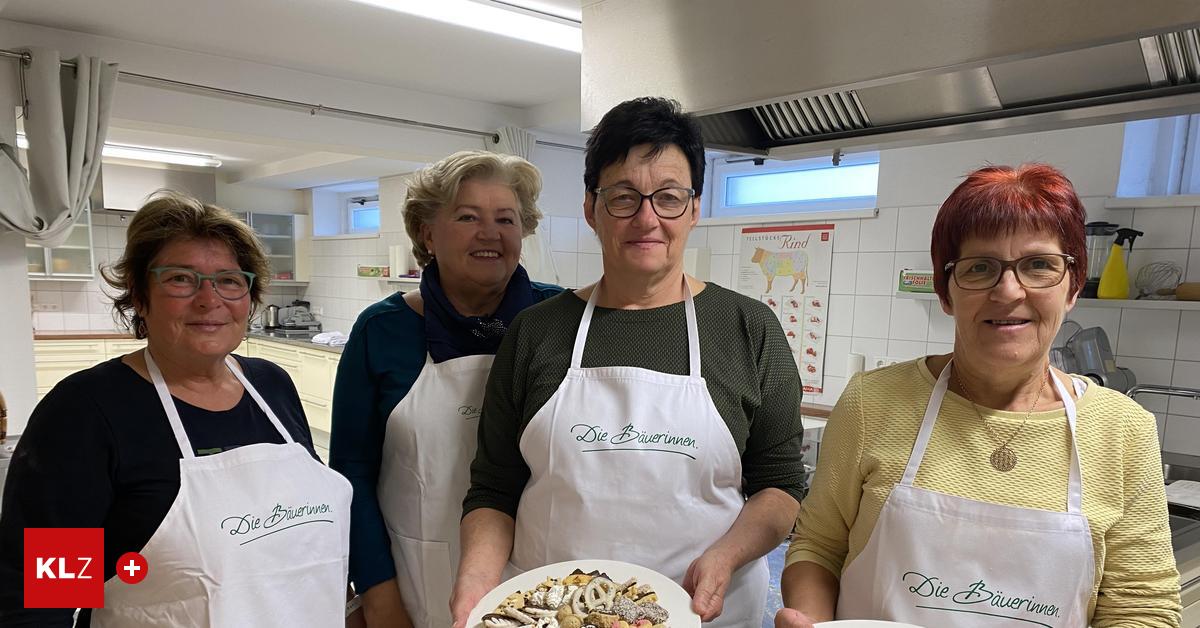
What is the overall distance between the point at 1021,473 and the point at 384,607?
113cm

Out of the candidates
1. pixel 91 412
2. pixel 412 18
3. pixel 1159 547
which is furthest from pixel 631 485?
pixel 412 18

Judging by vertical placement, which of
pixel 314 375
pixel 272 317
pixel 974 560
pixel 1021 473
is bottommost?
pixel 314 375

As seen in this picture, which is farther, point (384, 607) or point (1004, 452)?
point (384, 607)

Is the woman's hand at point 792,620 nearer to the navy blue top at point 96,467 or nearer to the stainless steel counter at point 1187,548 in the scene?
the navy blue top at point 96,467

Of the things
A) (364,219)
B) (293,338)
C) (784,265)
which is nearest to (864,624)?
(784,265)

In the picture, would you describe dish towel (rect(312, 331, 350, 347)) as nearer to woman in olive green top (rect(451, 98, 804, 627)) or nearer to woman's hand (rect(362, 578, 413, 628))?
woman's hand (rect(362, 578, 413, 628))

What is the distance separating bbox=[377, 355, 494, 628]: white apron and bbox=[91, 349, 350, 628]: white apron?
144mm

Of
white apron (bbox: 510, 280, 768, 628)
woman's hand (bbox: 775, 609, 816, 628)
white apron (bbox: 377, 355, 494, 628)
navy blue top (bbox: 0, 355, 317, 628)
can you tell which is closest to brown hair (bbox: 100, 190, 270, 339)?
navy blue top (bbox: 0, 355, 317, 628)

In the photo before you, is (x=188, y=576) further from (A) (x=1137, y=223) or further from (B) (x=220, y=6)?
(A) (x=1137, y=223)

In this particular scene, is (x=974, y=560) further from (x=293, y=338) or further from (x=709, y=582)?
(x=293, y=338)

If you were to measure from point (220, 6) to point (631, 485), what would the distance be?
2511 millimetres

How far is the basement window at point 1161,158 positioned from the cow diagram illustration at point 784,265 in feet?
4.21

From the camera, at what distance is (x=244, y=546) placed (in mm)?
1093

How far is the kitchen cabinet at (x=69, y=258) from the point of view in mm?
5629
